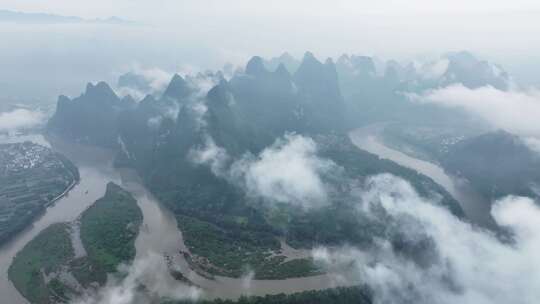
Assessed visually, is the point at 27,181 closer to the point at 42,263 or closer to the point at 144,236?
the point at 42,263

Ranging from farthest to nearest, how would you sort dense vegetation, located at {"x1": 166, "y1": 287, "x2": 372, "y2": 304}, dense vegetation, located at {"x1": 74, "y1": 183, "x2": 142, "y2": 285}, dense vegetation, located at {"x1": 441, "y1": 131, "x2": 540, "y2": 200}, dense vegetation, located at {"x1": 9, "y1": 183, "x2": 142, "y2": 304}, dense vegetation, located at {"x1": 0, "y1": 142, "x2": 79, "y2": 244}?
dense vegetation, located at {"x1": 441, "y1": 131, "x2": 540, "y2": 200}
dense vegetation, located at {"x1": 0, "y1": 142, "x2": 79, "y2": 244}
dense vegetation, located at {"x1": 74, "y1": 183, "x2": 142, "y2": 285}
dense vegetation, located at {"x1": 9, "y1": 183, "x2": 142, "y2": 304}
dense vegetation, located at {"x1": 166, "y1": 287, "x2": 372, "y2": 304}

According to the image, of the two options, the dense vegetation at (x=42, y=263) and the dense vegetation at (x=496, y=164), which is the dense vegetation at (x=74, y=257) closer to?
the dense vegetation at (x=42, y=263)

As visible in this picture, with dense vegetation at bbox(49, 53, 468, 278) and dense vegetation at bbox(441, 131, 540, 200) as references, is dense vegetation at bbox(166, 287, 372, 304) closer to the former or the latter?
dense vegetation at bbox(49, 53, 468, 278)

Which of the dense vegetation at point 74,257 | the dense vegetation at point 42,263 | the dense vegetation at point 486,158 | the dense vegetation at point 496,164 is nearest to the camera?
the dense vegetation at point 42,263

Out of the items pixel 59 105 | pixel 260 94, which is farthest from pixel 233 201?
pixel 59 105

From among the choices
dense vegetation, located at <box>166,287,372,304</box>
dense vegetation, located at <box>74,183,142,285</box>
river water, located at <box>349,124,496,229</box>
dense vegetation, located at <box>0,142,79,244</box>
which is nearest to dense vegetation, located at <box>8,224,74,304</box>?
dense vegetation, located at <box>74,183,142,285</box>

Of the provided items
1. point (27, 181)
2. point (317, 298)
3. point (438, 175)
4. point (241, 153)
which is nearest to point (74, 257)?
point (317, 298)

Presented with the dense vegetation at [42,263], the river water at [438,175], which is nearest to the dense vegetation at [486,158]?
the river water at [438,175]

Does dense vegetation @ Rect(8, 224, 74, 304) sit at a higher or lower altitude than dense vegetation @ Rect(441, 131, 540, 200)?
lower

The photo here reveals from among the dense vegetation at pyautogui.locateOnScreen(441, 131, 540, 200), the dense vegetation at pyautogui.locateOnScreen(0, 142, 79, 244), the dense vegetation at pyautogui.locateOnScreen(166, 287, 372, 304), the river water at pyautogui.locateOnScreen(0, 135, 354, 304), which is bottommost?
the dense vegetation at pyautogui.locateOnScreen(0, 142, 79, 244)
